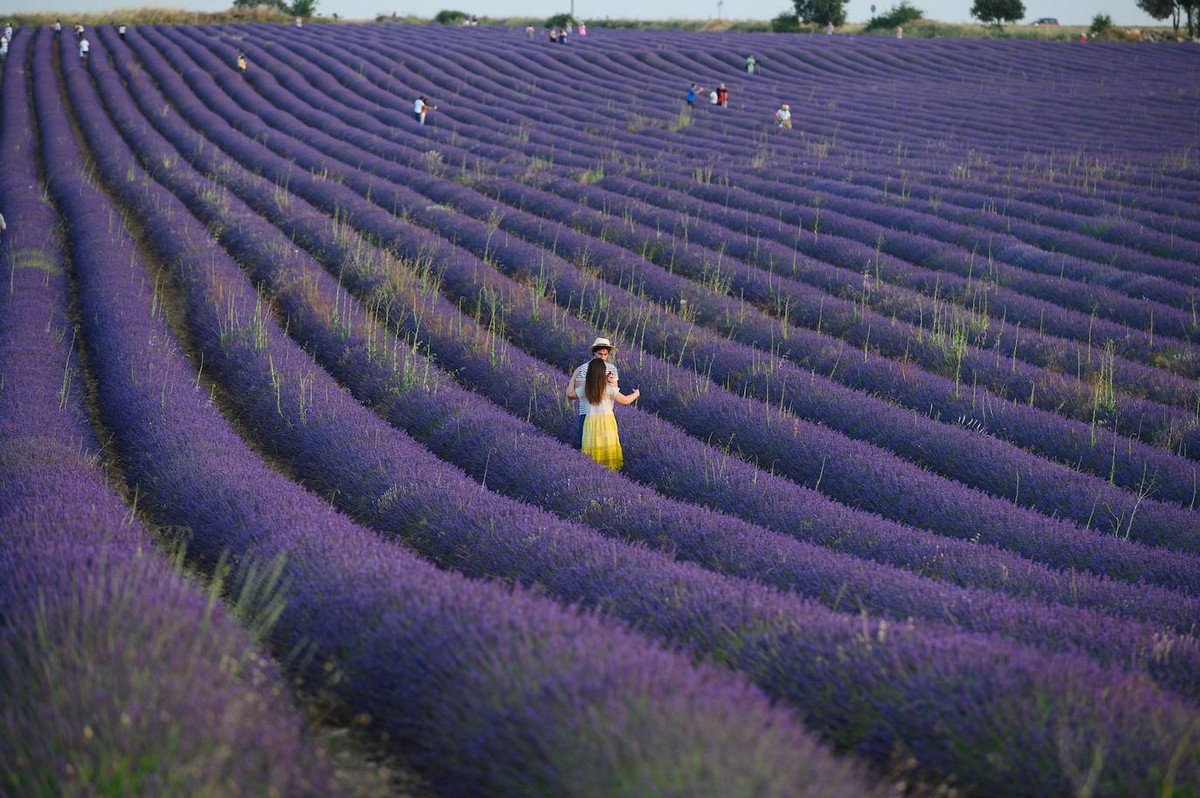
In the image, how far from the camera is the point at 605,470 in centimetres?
607

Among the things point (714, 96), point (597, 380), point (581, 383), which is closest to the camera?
point (597, 380)

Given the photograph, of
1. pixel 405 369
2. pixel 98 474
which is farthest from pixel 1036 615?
pixel 405 369

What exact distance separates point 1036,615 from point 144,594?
2915 mm

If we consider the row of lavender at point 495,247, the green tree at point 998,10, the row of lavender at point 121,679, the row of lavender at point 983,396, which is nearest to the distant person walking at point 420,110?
the row of lavender at point 495,247

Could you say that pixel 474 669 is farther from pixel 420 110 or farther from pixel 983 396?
pixel 420 110

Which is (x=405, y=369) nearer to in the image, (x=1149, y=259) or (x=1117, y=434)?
(x=1117, y=434)

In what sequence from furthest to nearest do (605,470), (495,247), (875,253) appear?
(495,247) → (875,253) → (605,470)

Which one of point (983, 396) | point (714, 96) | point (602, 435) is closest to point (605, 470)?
point (602, 435)

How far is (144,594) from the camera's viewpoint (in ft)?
9.71

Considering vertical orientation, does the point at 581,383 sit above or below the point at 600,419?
above

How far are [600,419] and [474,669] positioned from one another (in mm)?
3944

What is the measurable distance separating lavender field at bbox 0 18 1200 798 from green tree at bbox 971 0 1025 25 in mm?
38122

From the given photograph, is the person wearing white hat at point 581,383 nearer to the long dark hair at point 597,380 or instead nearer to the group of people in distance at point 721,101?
the long dark hair at point 597,380

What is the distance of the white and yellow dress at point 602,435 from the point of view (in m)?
6.59
